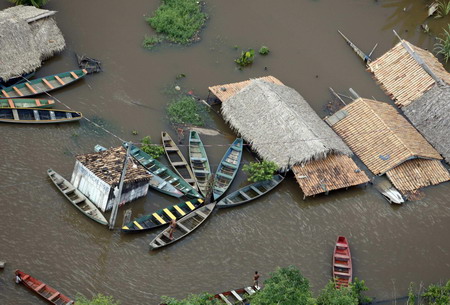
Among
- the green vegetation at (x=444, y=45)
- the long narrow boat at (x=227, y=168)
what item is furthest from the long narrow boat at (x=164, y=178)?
the green vegetation at (x=444, y=45)

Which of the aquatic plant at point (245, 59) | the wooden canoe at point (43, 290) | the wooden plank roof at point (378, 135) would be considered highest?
the aquatic plant at point (245, 59)

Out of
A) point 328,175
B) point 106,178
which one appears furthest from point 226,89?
point 106,178

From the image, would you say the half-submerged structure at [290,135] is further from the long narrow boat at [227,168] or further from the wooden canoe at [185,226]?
the wooden canoe at [185,226]

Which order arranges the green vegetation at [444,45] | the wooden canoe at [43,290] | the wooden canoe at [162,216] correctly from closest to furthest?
the wooden canoe at [43,290], the wooden canoe at [162,216], the green vegetation at [444,45]

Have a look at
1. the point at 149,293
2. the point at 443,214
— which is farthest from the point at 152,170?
the point at 443,214

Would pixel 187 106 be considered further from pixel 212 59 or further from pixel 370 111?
pixel 370 111

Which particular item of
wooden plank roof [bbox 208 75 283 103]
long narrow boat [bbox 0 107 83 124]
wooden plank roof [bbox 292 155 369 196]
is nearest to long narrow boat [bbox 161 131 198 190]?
wooden plank roof [bbox 208 75 283 103]

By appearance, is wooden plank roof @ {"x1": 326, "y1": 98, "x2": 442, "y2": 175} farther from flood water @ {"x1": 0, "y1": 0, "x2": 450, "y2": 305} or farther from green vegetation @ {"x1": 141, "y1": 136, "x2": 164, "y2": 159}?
green vegetation @ {"x1": 141, "y1": 136, "x2": 164, "y2": 159}
